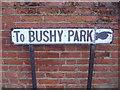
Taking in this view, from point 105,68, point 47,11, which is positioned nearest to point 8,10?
point 47,11

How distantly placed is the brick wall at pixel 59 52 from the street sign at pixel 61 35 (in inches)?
6.2

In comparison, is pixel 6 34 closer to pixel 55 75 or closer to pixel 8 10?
pixel 8 10

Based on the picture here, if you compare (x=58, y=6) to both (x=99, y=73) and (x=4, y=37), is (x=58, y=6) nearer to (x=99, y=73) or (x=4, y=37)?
(x=4, y=37)

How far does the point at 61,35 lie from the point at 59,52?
0.79 ft

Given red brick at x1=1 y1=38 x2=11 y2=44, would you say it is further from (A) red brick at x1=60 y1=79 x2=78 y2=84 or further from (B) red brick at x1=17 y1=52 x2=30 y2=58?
(A) red brick at x1=60 y1=79 x2=78 y2=84

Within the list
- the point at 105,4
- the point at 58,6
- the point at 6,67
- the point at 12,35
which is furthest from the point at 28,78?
the point at 105,4

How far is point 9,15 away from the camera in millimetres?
1747

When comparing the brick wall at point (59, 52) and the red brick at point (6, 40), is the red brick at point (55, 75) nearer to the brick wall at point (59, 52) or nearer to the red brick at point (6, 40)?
the brick wall at point (59, 52)

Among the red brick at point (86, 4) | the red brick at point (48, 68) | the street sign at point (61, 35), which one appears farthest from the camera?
the red brick at point (48, 68)

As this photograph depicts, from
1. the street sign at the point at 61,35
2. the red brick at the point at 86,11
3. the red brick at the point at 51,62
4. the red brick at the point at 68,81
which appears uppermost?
the red brick at the point at 86,11

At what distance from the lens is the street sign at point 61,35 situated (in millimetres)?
1607

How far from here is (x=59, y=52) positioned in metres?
1.80

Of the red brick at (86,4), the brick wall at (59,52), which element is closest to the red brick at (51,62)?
the brick wall at (59,52)

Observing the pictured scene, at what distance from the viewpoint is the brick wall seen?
1734 millimetres
